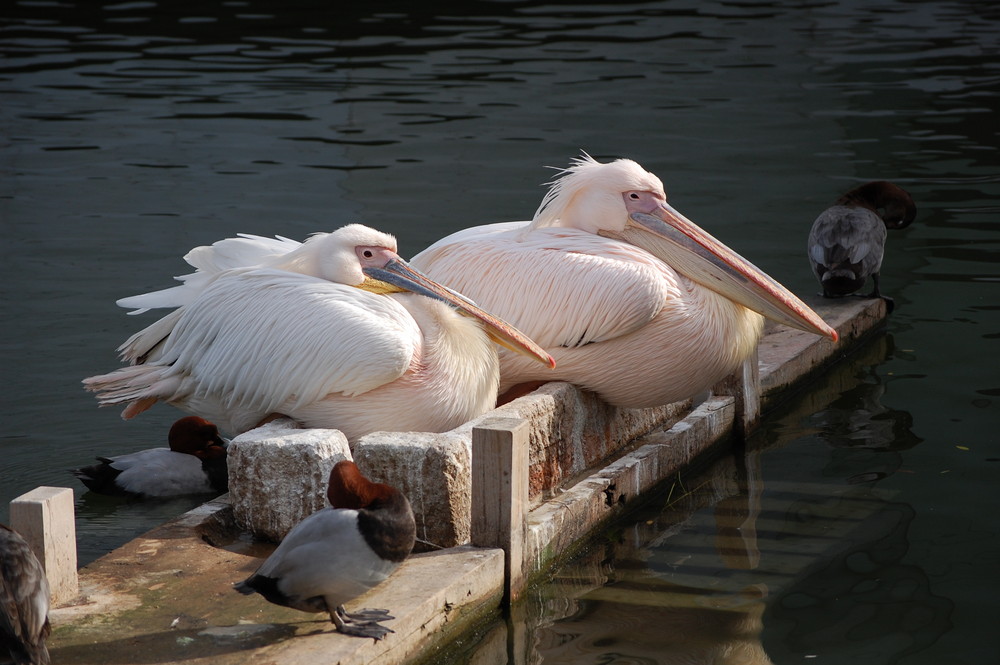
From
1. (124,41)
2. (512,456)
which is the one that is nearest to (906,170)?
(512,456)

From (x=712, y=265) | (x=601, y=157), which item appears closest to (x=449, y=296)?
(x=712, y=265)

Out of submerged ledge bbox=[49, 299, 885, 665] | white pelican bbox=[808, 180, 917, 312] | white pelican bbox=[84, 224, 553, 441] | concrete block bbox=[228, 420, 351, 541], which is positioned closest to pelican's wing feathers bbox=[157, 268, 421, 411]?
white pelican bbox=[84, 224, 553, 441]

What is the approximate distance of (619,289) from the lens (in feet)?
13.9

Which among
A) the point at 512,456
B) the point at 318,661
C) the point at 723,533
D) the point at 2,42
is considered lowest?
the point at 723,533

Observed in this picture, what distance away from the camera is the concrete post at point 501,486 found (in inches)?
134

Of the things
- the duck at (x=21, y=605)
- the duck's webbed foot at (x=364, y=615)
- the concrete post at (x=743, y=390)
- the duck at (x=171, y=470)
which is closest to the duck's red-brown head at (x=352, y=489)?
the duck's webbed foot at (x=364, y=615)

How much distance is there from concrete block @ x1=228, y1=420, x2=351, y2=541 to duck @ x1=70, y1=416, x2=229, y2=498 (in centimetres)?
117

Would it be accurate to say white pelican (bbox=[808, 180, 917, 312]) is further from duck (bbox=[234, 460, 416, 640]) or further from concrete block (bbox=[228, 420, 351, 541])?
duck (bbox=[234, 460, 416, 640])

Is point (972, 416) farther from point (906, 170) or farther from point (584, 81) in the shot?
point (584, 81)

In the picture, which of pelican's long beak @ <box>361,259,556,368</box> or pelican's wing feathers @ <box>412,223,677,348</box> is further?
pelican's wing feathers @ <box>412,223,677,348</box>

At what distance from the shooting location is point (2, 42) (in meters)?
16.0

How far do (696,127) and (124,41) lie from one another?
8.35 m

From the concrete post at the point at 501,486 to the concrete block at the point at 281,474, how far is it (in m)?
0.40

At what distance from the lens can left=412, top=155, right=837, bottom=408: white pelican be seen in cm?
429
